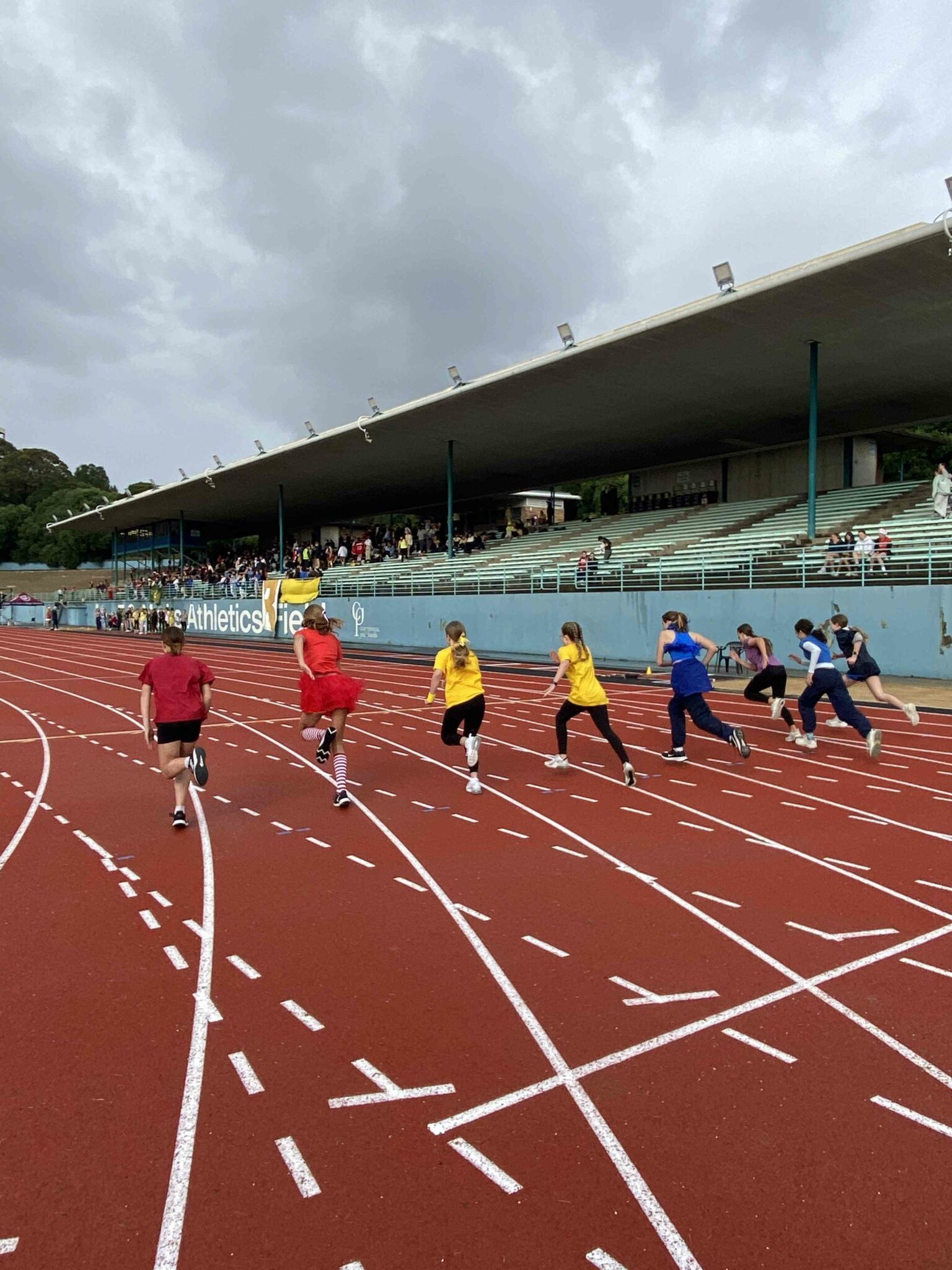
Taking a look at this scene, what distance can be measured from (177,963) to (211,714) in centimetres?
1042

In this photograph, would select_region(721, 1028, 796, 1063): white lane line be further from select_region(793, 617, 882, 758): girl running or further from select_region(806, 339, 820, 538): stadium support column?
Result: select_region(806, 339, 820, 538): stadium support column

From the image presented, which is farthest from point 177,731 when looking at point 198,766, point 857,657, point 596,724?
point 857,657

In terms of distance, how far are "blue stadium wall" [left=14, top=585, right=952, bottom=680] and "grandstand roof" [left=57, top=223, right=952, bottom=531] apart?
612cm

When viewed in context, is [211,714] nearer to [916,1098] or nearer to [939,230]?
[916,1098]

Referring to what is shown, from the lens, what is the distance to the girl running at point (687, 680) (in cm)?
927

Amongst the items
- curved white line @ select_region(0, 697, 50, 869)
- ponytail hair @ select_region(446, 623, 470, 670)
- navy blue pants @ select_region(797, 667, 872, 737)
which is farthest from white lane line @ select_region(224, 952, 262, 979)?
navy blue pants @ select_region(797, 667, 872, 737)

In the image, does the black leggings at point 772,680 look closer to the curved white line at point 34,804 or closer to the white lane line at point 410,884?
the white lane line at point 410,884

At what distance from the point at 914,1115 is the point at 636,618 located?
68.4ft

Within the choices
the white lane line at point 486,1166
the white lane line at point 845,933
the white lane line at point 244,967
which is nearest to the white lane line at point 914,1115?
the white lane line at point 486,1166

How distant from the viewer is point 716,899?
5.29 m

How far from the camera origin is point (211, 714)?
47.4 ft

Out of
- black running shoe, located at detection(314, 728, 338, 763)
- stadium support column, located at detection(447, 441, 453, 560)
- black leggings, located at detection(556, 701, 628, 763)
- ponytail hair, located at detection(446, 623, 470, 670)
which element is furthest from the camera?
stadium support column, located at detection(447, 441, 453, 560)

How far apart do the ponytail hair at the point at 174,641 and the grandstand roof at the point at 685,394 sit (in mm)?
14940

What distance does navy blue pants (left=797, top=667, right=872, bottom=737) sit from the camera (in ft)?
31.7
